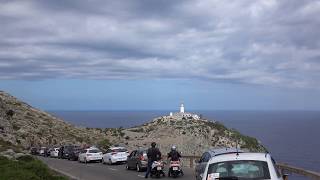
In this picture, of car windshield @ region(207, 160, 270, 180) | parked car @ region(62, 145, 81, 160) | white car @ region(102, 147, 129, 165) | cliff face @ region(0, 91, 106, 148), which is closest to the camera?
car windshield @ region(207, 160, 270, 180)

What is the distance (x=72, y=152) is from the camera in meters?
56.7

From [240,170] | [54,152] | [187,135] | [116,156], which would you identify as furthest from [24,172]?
[187,135]

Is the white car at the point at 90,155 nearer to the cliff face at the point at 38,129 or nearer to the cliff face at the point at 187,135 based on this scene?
the cliff face at the point at 38,129

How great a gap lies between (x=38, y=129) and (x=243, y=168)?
3246 inches

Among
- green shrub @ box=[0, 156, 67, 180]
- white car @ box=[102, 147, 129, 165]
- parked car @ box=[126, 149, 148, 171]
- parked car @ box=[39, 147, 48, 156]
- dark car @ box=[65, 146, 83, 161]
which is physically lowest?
green shrub @ box=[0, 156, 67, 180]

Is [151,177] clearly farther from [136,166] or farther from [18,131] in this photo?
[18,131]

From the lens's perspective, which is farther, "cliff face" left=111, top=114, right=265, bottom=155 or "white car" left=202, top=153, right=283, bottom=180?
"cliff face" left=111, top=114, right=265, bottom=155

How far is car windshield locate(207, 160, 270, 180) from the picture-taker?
427 inches

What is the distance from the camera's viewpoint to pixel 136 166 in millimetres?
34344

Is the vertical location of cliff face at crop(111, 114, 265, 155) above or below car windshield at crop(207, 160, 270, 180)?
above

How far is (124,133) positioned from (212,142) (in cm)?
1599

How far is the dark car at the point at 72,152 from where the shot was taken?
5519 centimetres

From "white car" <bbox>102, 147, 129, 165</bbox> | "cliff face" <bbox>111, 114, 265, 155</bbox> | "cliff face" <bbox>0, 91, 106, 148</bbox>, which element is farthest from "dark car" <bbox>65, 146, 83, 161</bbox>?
"cliff face" <bbox>111, 114, 265, 155</bbox>

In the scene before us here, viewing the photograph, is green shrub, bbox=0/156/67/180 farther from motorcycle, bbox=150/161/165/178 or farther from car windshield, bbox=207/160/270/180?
car windshield, bbox=207/160/270/180
